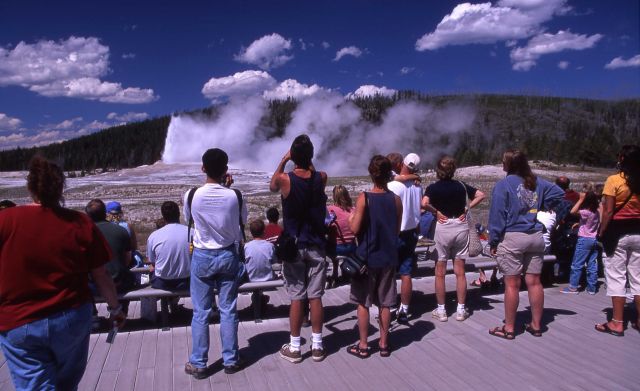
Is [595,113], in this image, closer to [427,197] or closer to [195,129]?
[195,129]

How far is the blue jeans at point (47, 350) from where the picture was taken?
2.55 metres

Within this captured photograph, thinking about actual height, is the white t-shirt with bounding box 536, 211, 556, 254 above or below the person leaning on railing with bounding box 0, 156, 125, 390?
below

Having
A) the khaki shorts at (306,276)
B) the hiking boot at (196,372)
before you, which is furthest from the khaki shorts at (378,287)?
the hiking boot at (196,372)

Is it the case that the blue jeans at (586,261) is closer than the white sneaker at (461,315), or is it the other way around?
the white sneaker at (461,315)

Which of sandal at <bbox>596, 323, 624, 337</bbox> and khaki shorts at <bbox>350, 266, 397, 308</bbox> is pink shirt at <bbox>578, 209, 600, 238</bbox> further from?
khaki shorts at <bbox>350, 266, 397, 308</bbox>

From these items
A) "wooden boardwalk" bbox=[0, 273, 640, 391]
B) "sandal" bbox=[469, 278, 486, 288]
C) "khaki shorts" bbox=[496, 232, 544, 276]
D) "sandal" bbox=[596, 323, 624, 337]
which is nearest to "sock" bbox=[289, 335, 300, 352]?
"wooden boardwalk" bbox=[0, 273, 640, 391]

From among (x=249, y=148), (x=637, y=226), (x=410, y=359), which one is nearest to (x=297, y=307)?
(x=410, y=359)

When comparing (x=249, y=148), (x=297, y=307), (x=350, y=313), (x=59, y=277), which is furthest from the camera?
(x=249, y=148)

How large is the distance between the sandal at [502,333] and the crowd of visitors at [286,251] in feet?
0.04

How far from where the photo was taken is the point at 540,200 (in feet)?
15.4

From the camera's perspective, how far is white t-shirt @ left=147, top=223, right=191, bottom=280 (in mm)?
5020

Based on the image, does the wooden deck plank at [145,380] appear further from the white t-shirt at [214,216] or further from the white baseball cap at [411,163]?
the white baseball cap at [411,163]

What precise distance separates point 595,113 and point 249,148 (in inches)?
4952

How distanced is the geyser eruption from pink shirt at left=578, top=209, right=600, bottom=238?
191ft
